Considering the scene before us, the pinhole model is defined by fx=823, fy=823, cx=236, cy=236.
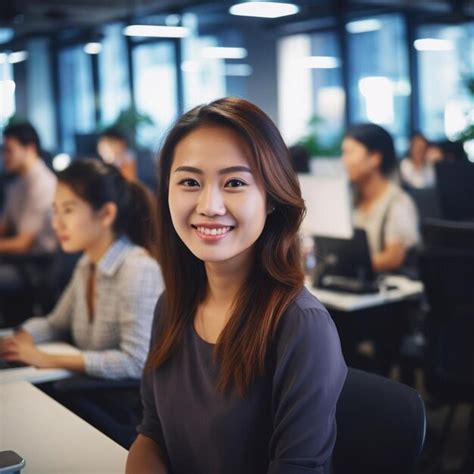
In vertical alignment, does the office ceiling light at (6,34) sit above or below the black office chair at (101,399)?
above

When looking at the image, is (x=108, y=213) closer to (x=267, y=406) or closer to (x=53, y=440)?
(x=53, y=440)

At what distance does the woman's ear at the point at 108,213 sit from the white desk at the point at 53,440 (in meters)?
0.71

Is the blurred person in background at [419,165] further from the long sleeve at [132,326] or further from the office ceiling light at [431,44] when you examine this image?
the long sleeve at [132,326]

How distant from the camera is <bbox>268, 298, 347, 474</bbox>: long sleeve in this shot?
1314mm

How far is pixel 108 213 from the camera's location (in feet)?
8.38

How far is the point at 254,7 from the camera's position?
9.61 meters

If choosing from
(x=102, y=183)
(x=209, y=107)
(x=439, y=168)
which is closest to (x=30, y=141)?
(x=439, y=168)

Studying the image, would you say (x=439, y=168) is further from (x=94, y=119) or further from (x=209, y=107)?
(x=94, y=119)

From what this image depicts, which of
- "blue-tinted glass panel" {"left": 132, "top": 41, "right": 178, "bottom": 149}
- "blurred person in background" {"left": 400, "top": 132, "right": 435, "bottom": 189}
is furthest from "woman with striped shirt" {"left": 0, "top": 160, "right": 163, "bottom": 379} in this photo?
"blue-tinted glass panel" {"left": 132, "top": 41, "right": 178, "bottom": 149}

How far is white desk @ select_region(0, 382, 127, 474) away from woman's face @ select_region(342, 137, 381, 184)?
250 centimetres

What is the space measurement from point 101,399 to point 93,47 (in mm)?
11706

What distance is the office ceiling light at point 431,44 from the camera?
9867 mm

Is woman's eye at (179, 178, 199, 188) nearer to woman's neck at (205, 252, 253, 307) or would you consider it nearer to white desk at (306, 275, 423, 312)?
woman's neck at (205, 252, 253, 307)

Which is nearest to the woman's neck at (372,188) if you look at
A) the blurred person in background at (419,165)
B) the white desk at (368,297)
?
the white desk at (368,297)
